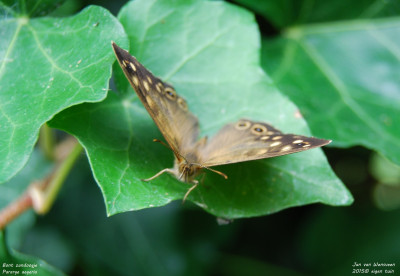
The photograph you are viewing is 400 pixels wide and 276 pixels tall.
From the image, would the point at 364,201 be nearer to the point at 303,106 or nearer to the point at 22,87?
the point at 303,106

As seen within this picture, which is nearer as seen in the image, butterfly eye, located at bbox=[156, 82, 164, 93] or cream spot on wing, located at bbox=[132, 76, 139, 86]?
cream spot on wing, located at bbox=[132, 76, 139, 86]

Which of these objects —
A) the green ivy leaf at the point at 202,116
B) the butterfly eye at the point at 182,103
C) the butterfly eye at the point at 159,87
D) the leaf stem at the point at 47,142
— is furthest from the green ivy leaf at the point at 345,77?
the leaf stem at the point at 47,142

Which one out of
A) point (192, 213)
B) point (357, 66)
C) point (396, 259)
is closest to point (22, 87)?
point (192, 213)

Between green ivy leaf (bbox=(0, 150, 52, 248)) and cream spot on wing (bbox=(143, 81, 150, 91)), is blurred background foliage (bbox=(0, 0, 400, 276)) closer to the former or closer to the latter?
green ivy leaf (bbox=(0, 150, 52, 248))

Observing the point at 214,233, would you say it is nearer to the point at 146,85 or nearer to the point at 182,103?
the point at 182,103

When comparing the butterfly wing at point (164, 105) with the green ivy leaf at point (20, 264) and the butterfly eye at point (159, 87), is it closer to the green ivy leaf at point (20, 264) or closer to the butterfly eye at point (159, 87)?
the butterfly eye at point (159, 87)

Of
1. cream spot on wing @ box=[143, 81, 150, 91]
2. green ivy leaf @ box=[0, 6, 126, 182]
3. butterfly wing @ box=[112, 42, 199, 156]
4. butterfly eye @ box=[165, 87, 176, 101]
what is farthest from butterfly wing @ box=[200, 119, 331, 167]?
green ivy leaf @ box=[0, 6, 126, 182]
